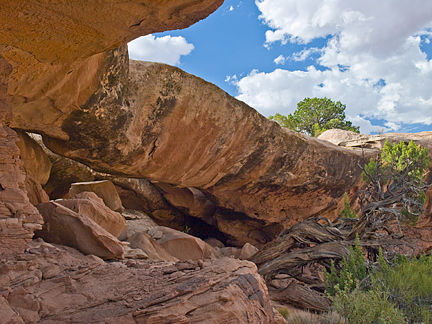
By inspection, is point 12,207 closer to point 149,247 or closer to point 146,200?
point 149,247

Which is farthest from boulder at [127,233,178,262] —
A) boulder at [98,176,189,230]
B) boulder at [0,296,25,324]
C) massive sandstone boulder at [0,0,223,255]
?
boulder at [98,176,189,230]

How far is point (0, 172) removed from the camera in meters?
3.78

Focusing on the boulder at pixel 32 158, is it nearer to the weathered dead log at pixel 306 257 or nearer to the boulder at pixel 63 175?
the boulder at pixel 63 175

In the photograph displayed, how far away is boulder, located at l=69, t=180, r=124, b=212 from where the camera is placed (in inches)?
335

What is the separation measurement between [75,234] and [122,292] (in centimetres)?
180

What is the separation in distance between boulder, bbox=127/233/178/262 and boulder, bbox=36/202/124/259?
167 centimetres

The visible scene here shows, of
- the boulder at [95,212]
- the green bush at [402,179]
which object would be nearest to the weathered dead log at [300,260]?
the green bush at [402,179]

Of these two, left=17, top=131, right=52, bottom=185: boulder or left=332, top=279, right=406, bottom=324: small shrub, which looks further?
left=17, top=131, right=52, bottom=185: boulder

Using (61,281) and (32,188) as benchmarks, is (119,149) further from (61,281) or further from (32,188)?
(61,281)

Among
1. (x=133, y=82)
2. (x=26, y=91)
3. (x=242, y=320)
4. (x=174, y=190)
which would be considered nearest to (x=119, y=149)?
(x=133, y=82)

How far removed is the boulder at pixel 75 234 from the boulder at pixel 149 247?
1.67m

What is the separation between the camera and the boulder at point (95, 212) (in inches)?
222

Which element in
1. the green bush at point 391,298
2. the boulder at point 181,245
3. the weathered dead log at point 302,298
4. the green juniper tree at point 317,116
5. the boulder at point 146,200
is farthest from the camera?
the green juniper tree at point 317,116

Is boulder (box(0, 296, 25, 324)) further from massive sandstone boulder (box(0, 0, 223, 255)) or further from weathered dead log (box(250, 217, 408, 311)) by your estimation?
weathered dead log (box(250, 217, 408, 311))
